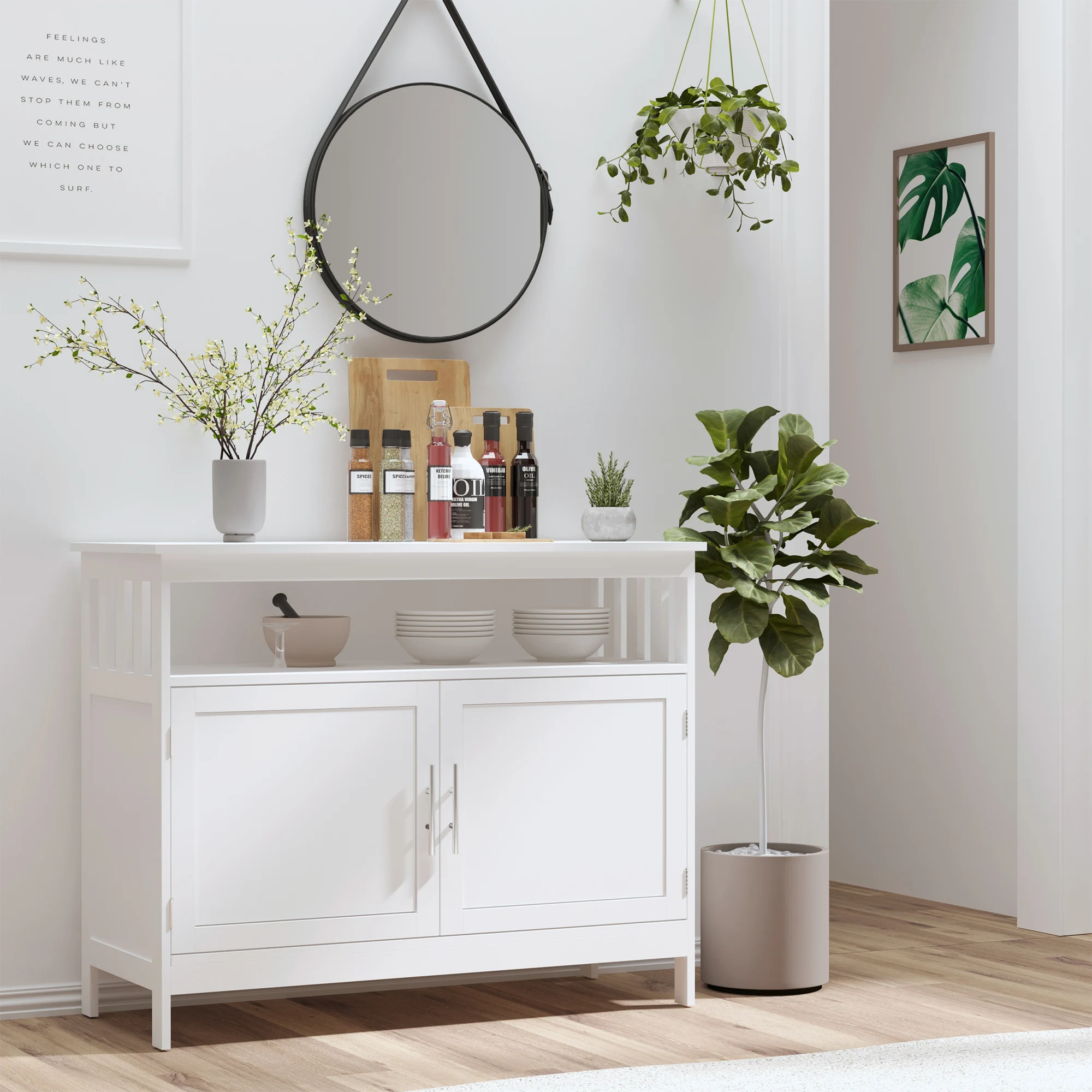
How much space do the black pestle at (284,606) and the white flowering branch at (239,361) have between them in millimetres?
286

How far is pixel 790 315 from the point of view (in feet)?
12.3

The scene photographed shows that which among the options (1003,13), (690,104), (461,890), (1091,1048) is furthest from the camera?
(1003,13)

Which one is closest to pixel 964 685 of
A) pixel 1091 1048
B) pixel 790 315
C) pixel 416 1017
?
pixel 790 315

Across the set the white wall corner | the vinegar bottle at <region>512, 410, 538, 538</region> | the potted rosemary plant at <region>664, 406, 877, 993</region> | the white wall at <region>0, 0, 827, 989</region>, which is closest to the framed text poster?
the white wall at <region>0, 0, 827, 989</region>

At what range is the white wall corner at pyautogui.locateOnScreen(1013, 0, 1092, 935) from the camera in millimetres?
3873

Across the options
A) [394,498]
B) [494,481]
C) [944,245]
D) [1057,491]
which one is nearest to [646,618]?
[494,481]

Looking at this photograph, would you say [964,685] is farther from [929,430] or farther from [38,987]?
[38,987]

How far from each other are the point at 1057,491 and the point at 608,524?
126cm

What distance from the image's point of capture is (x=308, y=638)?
306 cm

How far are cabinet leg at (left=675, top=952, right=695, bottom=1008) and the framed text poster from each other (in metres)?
1.74

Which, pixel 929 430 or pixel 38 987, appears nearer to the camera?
pixel 38 987

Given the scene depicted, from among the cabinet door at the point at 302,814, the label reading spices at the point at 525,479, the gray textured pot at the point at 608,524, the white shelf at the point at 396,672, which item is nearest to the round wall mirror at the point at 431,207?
the label reading spices at the point at 525,479

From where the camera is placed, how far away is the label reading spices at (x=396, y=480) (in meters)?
3.20

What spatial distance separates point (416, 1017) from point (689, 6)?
2319 millimetres
